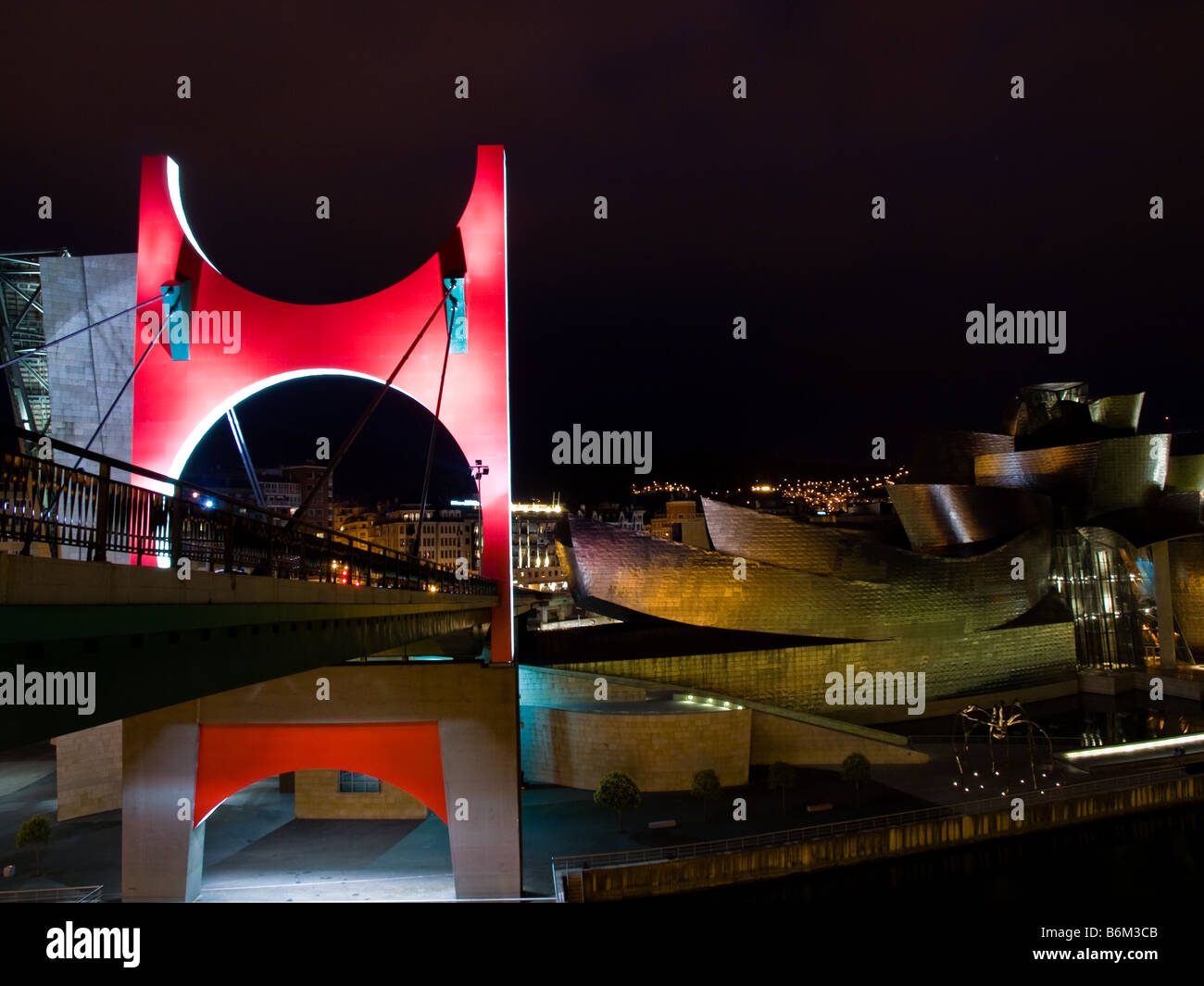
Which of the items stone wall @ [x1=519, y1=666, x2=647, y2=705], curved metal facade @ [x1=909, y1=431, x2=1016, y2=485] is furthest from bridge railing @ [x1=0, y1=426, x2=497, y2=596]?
curved metal facade @ [x1=909, y1=431, x2=1016, y2=485]

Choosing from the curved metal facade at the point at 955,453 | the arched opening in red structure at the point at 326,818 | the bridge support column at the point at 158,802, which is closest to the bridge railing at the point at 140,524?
the arched opening in red structure at the point at 326,818

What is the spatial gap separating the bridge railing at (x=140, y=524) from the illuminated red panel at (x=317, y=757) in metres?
3.42

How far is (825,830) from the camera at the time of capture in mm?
13375

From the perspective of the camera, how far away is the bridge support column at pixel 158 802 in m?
11.0

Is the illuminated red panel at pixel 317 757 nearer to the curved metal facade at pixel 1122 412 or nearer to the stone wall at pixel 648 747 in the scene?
the stone wall at pixel 648 747

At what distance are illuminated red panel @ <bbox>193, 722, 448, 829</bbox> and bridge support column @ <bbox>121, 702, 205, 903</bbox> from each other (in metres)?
0.17

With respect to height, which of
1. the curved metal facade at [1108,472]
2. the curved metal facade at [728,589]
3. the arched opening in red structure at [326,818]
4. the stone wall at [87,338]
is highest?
the stone wall at [87,338]

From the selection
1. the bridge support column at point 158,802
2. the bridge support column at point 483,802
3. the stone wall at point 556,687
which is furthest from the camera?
the stone wall at point 556,687

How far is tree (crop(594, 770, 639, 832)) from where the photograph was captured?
13672mm

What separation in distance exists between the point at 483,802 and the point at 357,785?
5597mm

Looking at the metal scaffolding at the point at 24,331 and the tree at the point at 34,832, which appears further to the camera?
the metal scaffolding at the point at 24,331

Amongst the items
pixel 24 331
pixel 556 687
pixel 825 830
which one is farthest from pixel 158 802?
pixel 24 331
